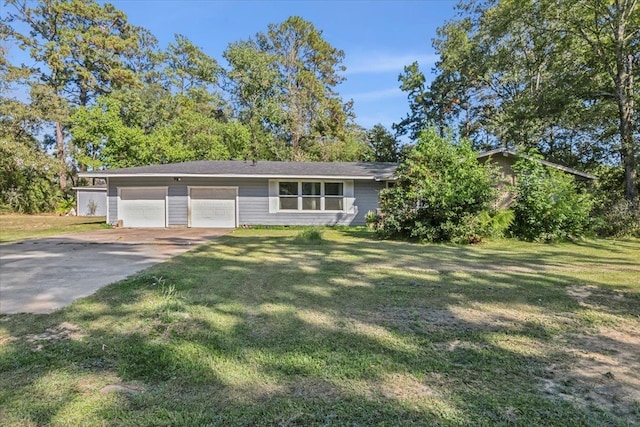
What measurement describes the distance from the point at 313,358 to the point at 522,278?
4116 mm

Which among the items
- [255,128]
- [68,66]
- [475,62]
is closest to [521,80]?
[475,62]

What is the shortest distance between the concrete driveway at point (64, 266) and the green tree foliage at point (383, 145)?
20.1 m

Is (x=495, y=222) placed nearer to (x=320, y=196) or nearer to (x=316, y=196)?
(x=320, y=196)

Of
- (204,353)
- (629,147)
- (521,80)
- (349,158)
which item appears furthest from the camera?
(349,158)

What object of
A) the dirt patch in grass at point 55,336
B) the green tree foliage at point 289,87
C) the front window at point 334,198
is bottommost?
the dirt patch in grass at point 55,336

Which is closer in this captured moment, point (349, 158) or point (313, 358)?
point (313, 358)

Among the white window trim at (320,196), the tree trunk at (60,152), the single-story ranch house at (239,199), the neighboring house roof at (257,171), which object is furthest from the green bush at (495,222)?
the tree trunk at (60,152)

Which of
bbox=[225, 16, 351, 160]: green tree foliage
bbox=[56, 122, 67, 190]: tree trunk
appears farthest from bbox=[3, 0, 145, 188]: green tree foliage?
bbox=[225, 16, 351, 160]: green tree foliage

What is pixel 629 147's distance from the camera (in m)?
14.1

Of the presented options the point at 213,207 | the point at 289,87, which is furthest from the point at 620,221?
the point at 289,87

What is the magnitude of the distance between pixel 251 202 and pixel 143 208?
443cm

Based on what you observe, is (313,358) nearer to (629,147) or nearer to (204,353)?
(204,353)

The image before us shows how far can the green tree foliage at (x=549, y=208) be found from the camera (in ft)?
35.0

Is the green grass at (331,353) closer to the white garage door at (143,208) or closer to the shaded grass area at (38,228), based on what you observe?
the shaded grass area at (38,228)
